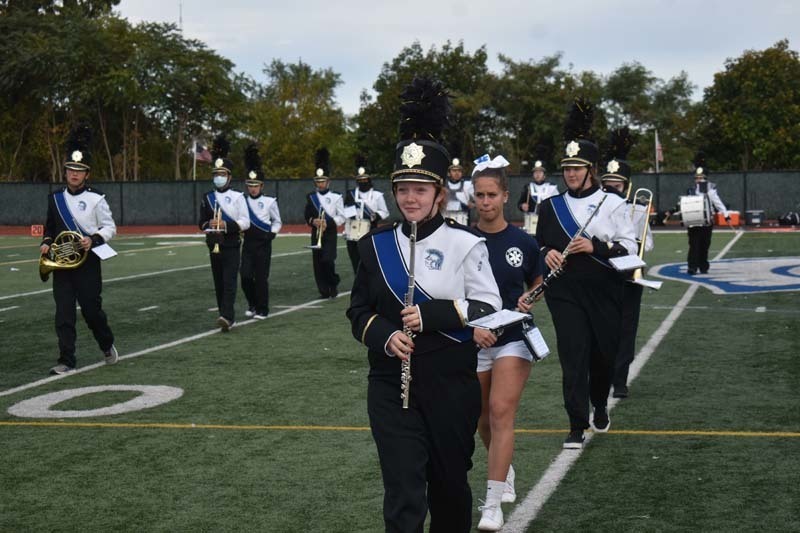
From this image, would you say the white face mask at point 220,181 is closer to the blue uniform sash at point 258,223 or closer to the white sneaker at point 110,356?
the blue uniform sash at point 258,223

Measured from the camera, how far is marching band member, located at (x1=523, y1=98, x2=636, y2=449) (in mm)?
→ 7805

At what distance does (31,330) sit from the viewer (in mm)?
14977

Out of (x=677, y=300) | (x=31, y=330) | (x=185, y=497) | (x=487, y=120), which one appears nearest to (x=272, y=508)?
(x=185, y=497)

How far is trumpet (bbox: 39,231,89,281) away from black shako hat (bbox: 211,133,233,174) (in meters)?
3.98

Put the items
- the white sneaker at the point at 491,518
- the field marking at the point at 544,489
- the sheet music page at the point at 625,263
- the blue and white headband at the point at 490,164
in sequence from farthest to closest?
1. the sheet music page at the point at 625,263
2. the blue and white headband at the point at 490,164
3. the field marking at the point at 544,489
4. the white sneaker at the point at 491,518

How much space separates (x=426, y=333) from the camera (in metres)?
4.83

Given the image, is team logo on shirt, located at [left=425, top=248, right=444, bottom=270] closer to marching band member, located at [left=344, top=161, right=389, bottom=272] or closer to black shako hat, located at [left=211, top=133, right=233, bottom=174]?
black shako hat, located at [left=211, top=133, right=233, bottom=174]

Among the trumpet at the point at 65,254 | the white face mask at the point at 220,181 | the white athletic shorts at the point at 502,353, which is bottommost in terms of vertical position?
the white athletic shorts at the point at 502,353

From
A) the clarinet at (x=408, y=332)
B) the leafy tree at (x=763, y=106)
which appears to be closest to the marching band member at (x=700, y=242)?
the clarinet at (x=408, y=332)

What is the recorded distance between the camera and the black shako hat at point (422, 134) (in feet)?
15.9

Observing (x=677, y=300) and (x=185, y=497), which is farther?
(x=677, y=300)

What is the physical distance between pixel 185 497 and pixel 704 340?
25.3 ft

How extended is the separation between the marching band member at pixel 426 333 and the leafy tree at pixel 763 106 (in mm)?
67336

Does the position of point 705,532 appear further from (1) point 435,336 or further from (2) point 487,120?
(2) point 487,120
